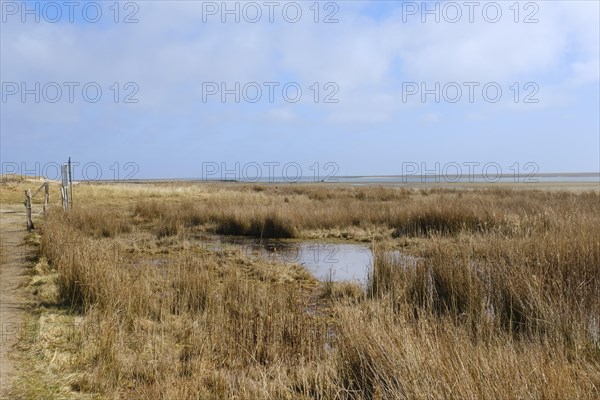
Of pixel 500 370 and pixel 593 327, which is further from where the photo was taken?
pixel 593 327

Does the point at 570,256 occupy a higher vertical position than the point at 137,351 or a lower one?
higher

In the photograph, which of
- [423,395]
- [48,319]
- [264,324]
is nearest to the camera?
[423,395]

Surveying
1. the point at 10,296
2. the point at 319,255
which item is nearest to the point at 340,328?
the point at 10,296

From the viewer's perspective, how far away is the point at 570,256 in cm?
669

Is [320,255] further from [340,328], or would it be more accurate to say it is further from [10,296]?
[340,328]

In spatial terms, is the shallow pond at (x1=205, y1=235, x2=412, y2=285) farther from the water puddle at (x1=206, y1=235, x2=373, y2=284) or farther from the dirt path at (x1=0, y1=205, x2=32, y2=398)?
the dirt path at (x1=0, y1=205, x2=32, y2=398)

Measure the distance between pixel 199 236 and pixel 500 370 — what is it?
44.1 ft

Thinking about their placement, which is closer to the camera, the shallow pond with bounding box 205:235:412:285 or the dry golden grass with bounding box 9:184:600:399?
the dry golden grass with bounding box 9:184:600:399

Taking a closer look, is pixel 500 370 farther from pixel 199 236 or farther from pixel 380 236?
pixel 199 236

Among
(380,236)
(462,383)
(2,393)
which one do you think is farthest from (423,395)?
(380,236)

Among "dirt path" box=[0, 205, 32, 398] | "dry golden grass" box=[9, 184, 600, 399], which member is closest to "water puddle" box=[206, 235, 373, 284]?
"dry golden grass" box=[9, 184, 600, 399]

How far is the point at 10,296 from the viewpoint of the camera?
264 inches

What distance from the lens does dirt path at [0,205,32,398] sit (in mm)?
4219

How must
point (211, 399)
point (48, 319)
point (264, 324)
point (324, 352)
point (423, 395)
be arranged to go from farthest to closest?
point (48, 319) < point (264, 324) < point (324, 352) < point (211, 399) < point (423, 395)
